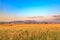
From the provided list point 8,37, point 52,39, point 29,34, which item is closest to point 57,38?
point 52,39

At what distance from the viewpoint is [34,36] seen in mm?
2482

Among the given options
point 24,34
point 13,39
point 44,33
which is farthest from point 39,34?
point 13,39

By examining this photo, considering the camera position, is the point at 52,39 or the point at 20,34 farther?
the point at 52,39

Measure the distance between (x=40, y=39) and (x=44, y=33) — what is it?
12 centimetres

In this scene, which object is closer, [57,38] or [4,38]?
[4,38]

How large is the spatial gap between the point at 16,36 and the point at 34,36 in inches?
13.2

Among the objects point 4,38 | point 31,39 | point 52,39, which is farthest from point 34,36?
point 4,38

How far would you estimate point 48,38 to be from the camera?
7.98 ft

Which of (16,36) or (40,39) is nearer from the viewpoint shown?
(16,36)

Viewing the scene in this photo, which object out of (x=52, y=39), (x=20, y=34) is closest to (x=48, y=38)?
(x=52, y=39)

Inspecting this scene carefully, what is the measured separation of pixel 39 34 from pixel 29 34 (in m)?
0.18

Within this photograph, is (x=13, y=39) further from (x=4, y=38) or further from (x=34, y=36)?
(x=34, y=36)

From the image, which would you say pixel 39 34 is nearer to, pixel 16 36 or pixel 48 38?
pixel 48 38

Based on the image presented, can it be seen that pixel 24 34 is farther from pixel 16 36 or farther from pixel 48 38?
pixel 48 38
